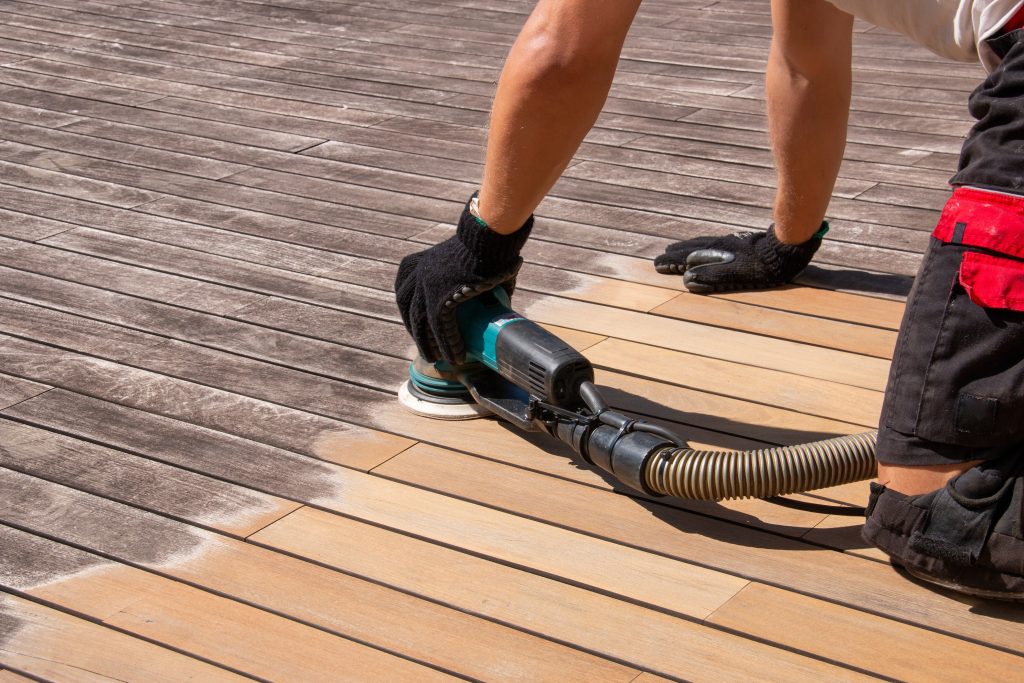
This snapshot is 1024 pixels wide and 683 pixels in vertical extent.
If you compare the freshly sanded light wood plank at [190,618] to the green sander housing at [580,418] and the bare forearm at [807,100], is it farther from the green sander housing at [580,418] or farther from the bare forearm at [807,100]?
the bare forearm at [807,100]

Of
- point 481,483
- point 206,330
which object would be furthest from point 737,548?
point 206,330

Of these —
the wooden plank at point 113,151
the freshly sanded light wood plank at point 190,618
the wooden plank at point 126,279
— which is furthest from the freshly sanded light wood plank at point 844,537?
the wooden plank at point 113,151

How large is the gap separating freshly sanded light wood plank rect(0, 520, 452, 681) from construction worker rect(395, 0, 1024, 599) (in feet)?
1.85

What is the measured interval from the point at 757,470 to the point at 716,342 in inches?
25.0

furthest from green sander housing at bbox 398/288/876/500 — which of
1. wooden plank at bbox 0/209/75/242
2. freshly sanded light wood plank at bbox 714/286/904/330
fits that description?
wooden plank at bbox 0/209/75/242

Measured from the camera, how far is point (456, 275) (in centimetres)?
191

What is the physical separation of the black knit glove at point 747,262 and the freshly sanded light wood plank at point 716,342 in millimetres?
142

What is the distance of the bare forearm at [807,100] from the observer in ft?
7.40

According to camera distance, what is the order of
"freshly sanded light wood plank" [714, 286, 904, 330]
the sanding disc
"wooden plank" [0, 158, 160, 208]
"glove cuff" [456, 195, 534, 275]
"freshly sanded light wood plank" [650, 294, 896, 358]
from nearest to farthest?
"glove cuff" [456, 195, 534, 275] → the sanding disc → "freshly sanded light wood plank" [650, 294, 896, 358] → "freshly sanded light wood plank" [714, 286, 904, 330] → "wooden plank" [0, 158, 160, 208]

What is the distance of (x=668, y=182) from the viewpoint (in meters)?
3.11

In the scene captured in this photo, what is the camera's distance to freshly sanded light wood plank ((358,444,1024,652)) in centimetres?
150

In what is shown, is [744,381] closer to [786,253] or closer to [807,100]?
[786,253]

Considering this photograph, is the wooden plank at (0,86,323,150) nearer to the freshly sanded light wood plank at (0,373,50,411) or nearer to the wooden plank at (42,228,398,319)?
the wooden plank at (42,228,398,319)

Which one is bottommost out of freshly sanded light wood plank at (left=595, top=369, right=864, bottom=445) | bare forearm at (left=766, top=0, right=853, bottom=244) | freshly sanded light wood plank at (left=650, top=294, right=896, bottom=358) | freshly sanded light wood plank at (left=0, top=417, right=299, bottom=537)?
freshly sanded light wood plank at (left=0, top=417, right=299, bottom=537)
